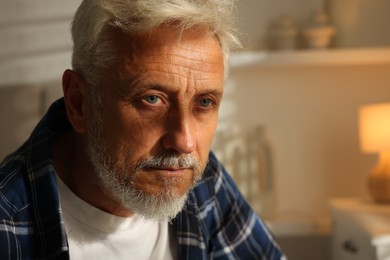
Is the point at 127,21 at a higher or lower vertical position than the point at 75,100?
higher

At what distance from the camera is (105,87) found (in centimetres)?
131

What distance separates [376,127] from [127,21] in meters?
1.50

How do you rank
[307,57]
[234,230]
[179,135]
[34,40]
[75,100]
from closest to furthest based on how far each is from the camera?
1. [179,135]
2. [75,100]
3. [234,230]
4. [34,40]
5. [307,57]

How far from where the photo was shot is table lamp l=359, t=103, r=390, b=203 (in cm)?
249

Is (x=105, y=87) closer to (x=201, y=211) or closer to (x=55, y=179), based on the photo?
(x=55, y=179)

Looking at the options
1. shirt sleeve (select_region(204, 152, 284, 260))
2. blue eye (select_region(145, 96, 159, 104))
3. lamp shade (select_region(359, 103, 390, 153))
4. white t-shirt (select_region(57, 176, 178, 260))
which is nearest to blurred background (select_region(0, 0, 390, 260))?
lamp shade (select_region(359, 103, 390, 153))

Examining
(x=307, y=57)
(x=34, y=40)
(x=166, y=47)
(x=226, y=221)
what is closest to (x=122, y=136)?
(x=166, y=47)

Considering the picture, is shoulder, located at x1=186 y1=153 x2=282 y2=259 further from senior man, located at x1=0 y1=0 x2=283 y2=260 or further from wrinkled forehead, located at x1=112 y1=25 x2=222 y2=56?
wrinkled forehead, located at x1=112 y1=25 x2=222 y2=56

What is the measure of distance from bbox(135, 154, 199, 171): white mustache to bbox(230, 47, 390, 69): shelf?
1.45 metres

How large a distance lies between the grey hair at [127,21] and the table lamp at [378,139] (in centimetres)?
129

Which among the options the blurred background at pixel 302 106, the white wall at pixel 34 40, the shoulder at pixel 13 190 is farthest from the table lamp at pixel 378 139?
the shoulder at pixel 13 190

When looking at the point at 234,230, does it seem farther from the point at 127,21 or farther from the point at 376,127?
the point at 376,127

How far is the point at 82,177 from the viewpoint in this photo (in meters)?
1.41

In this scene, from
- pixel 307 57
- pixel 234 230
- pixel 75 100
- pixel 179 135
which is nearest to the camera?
pixel 179 135
